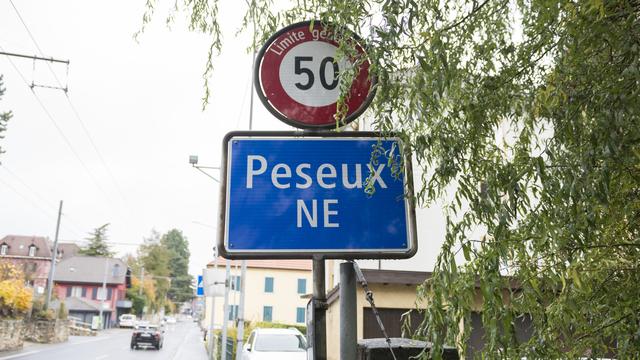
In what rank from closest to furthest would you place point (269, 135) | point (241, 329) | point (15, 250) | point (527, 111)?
point (269, 135), point (527, 111), point (241, 329), point (15, 250)

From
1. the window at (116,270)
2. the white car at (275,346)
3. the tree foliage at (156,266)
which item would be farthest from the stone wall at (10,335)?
the tree foliage at (156,266)

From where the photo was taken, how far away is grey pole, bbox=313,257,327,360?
1.68m

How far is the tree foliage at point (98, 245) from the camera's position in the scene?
94406 mm

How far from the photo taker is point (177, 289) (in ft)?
441

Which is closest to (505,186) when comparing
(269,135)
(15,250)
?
(269,135)

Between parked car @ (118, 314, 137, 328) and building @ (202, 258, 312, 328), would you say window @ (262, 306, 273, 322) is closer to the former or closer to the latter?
building @ (202, 258, 312, 328)

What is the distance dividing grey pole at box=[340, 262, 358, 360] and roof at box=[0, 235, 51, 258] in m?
92.1

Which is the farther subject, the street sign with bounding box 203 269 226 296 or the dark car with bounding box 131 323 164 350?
the dark car with bounding box 131 323 164 350

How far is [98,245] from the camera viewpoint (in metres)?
94.8

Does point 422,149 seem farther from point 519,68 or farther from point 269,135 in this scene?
point 519,68

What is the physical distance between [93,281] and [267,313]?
120 feet

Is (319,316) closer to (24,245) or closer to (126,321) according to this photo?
(126,321)

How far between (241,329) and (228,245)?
45.1 feet

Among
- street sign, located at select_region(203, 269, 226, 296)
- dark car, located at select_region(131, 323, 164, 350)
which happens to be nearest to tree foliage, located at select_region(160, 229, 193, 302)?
dark car, located at select_region(131, 323, 164, 350)
